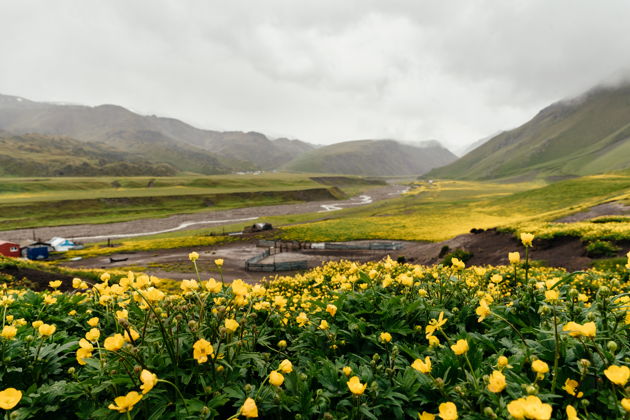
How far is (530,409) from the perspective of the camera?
178 centimetres

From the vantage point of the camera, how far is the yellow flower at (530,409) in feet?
5.72

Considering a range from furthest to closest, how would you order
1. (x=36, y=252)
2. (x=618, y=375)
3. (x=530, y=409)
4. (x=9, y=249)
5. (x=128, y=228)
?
(x=128, y=228)
(x=36, y=252)
(x=9, y=249)
(x=618, y=375)
(x=530, y=409)

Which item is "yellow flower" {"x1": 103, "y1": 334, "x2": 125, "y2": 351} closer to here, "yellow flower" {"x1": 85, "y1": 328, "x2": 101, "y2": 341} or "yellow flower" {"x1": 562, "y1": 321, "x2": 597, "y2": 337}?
"yellow flower" {"x1": 85, "y1": 328, "x2": 101, "y2": 341}

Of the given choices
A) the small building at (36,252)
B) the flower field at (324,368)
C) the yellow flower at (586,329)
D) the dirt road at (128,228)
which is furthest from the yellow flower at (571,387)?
the dirt road at (128,228)

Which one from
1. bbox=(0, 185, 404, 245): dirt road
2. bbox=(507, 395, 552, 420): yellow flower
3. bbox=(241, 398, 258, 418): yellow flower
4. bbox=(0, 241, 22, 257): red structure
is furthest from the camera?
bbox=(0, 185, 404, 245): dirt road

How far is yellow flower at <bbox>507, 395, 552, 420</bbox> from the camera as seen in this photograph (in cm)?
174

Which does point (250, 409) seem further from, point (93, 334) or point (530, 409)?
point (93, 334)

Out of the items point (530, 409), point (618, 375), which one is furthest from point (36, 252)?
point (618, 375)

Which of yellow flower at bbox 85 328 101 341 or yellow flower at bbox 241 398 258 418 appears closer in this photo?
yellow flower at bbox 241 398 258 418

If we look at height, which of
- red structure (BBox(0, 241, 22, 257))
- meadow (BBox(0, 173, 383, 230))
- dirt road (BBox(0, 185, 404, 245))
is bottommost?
dirt road (BBox(0, 185, 404, 245))

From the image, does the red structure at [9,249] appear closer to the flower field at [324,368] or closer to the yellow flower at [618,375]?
the flower field at [324,368]

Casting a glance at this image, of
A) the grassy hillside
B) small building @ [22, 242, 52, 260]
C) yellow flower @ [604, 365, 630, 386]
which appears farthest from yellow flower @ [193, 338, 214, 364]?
small building @ [22, 242, 52, 260]

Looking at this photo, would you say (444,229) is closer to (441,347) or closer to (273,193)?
(441,347)

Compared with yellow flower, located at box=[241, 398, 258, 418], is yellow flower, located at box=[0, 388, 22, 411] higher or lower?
higher
